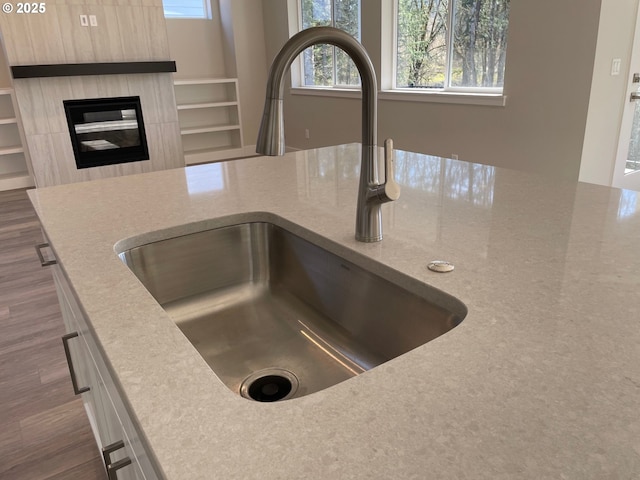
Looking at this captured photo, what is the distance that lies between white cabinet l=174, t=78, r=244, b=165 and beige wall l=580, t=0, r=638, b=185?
432cm

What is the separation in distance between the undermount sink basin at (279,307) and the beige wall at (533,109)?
9.69 ft

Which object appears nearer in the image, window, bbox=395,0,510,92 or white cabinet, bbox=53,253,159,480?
white cabinet, bbox=53,253,159,480

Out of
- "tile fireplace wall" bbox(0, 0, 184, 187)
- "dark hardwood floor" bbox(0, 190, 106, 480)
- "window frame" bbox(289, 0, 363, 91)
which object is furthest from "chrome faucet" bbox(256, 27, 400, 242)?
"tile fireplace wall" bbox(0, 0, 184, 187)

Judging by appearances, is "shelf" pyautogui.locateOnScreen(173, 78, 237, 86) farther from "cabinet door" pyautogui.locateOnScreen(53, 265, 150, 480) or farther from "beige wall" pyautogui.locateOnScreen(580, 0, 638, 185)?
"cabinet door" pyautogui.locateOnScreen(53, 265, 150, 480)

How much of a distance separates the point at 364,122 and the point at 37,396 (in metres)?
1.81

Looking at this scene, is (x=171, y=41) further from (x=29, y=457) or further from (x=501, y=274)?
(x=501, y=274)

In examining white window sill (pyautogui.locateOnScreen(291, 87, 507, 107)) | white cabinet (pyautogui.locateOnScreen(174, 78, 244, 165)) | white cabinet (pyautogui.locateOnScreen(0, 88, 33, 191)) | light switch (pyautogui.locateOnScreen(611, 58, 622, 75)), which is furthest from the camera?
white cabinet (pyautogui.locateOnScreen(174, 78, 244, 165))

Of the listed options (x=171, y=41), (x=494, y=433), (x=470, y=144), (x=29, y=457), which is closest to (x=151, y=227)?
(x=494, y=433)

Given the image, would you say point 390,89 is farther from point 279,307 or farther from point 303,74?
point 279,307

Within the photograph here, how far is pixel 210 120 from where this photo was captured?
22.2ft

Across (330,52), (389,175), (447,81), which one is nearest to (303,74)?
(330,52)

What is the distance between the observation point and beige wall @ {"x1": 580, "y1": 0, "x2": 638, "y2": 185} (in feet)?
10.4

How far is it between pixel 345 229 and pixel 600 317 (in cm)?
53

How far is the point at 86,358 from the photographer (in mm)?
1073
